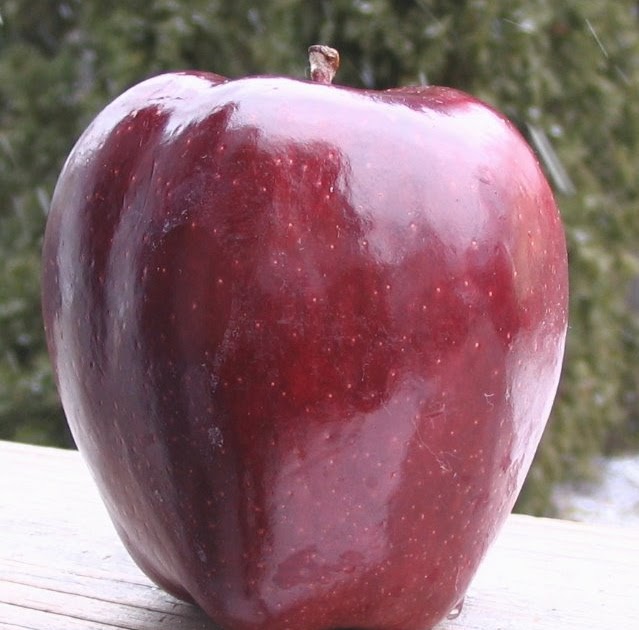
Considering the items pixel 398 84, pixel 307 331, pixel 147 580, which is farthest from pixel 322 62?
pixel 398 84

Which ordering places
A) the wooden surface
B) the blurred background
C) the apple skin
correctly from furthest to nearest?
the blurred background < the wooden surface < the apple skin

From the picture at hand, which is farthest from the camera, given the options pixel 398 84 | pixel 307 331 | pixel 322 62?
pixel 398 84

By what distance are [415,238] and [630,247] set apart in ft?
7.00

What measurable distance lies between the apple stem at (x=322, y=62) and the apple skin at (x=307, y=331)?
0.12 metres

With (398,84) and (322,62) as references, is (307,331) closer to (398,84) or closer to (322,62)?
(322,62)

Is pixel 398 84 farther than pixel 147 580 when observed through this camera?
Yes

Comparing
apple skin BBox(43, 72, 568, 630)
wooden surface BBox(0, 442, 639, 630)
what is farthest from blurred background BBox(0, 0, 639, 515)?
apple skin BBox(43, 72, 568, 630)

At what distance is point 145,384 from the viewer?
31.0 inches

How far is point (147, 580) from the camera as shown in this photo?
103 centimetres

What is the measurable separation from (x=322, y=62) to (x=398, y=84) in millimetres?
1279

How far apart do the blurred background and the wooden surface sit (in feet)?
3.81

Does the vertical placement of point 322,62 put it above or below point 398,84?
above

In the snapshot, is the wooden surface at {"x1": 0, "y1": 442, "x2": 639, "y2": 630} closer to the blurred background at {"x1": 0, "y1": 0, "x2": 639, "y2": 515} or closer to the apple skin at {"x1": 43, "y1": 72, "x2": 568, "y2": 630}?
the apple skin at {"x1": 43, "y1": 72, "x2": 568, "y2": 630}

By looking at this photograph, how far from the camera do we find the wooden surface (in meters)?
0.94
